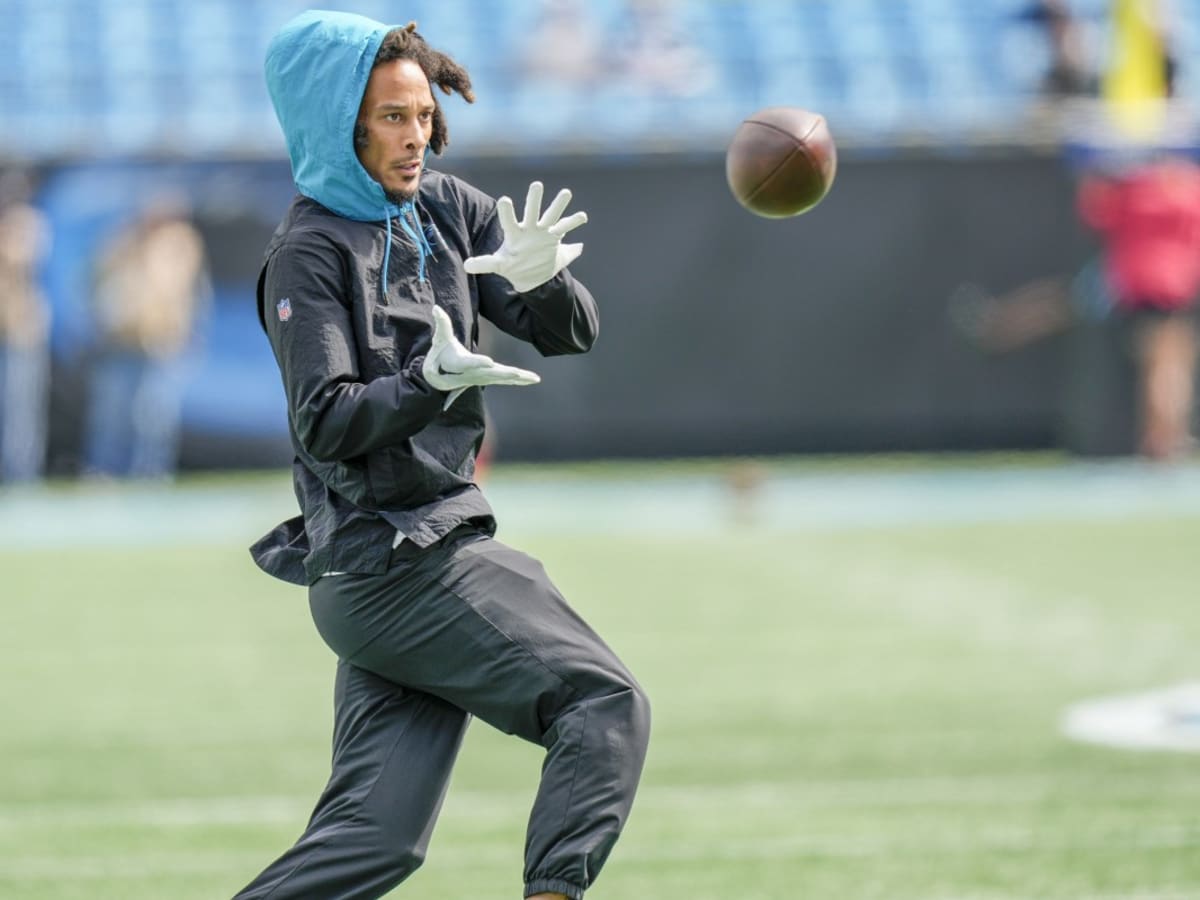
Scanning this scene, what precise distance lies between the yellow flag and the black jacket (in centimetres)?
1445

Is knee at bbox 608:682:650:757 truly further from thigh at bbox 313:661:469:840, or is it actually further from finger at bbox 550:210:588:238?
finger at bbox 550:210:588:238

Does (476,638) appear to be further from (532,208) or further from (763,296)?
(763,296)

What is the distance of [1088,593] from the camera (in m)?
10.5

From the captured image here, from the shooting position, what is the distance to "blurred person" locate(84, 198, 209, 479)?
1574 centimetres

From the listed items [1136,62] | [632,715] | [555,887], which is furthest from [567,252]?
A: [1136,62]

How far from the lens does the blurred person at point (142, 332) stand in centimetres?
1574

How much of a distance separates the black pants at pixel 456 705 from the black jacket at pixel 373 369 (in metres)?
0.08

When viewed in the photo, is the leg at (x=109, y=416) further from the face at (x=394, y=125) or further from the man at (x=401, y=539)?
the face at (x=394, y=125)

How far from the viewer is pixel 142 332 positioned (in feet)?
51.8

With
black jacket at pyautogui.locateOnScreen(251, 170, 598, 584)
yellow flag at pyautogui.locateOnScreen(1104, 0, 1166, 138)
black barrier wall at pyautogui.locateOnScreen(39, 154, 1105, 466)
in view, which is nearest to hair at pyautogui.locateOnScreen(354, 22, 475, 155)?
black jacket at pyautogui.locateOnScreen(251, 170, 598, 584)

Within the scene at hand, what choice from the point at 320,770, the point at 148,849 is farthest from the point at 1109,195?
the point at 148,849

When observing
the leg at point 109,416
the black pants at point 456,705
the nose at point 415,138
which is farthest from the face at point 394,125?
the leg at point 109,416

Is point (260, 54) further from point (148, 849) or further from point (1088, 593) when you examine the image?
point (148, 849)

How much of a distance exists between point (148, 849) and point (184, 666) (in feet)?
10.7
